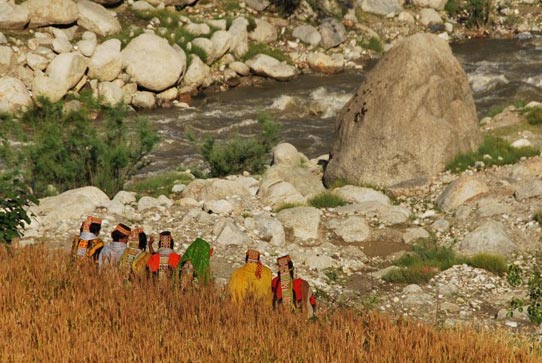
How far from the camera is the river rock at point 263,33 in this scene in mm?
32656

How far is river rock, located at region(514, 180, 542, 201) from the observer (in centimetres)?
1360

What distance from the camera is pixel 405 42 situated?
1634 cm

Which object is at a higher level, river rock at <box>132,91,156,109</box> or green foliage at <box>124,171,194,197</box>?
river rock at <box>132,91,156,109</box>

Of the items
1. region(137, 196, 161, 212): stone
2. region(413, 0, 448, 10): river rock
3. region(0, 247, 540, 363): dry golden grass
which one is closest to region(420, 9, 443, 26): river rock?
region(413, 0, 448, 10): river rock

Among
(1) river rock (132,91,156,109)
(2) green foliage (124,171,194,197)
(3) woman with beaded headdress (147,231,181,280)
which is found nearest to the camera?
(3) woman with beaded headdress (147,231,181,280)

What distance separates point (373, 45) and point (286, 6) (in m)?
4.21

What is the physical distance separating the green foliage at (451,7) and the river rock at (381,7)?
2.63 metres

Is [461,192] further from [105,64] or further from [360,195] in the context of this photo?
[105,64]

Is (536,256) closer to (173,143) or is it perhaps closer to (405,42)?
(405,42)

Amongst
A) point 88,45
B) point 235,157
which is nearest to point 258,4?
point 88,45

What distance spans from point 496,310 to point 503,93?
16.5m

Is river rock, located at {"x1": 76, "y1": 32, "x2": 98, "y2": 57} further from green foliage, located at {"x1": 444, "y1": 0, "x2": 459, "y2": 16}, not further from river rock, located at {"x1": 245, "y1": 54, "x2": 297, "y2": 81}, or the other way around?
green foliage, located at {"x1": 444, "y1": 0, "x2": 459, "y2": 16}

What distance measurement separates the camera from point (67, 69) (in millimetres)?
25422

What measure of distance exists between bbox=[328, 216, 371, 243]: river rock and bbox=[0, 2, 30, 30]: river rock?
57.4 ft
